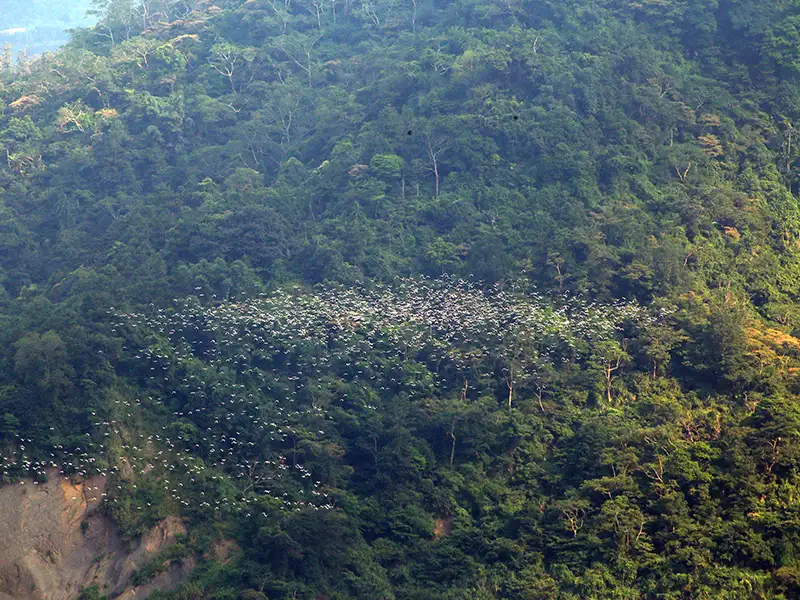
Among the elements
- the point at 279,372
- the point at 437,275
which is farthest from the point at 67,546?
the point at 437,275

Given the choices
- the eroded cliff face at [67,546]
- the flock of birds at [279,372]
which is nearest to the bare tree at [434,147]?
the flock of birds at [279,372]

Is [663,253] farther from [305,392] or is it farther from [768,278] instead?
[305,392]

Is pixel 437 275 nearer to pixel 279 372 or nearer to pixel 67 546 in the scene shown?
pixel 279 372

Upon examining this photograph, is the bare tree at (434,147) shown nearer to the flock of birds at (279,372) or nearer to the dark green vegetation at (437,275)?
the dark green vegetation at (437,275)

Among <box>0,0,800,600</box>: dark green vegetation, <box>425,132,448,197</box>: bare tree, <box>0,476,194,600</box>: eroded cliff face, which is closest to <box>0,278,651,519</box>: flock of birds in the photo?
<box>0,0,800,600</box>: dark green vegetation

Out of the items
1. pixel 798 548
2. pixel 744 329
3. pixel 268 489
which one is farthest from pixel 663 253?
pixel 268 489

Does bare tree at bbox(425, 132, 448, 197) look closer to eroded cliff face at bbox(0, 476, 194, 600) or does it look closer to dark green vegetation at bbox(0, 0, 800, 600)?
dark green vegetation at bbox(0, 0, 800, 600)

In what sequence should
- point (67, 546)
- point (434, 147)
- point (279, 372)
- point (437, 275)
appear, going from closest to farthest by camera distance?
1. point (67, 546)
2. point (279, 372)
3. point (437, 275)
4. point (434, 147)
